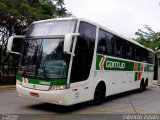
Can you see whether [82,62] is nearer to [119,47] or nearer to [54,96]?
[54,96]

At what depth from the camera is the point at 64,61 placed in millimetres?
10219

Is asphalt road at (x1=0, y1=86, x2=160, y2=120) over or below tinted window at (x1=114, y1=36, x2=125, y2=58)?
below

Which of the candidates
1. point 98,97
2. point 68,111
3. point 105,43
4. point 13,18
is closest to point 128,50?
point 105,43

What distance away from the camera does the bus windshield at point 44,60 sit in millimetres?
10219

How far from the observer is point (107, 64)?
43.9 ft

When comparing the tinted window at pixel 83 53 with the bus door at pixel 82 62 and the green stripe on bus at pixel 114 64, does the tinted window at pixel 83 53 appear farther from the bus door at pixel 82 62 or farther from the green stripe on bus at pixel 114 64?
the green stripe on bus at pixel 114 64

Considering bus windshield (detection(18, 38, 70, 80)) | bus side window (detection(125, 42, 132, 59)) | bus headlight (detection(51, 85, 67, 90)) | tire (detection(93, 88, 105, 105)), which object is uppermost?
bus side window (detection(125, 42, 132, 59))

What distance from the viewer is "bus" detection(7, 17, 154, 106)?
10180mm

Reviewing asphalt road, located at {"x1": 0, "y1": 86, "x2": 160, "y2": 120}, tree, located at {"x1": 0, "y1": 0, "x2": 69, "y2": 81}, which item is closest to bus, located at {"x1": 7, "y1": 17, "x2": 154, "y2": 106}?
asphalt road, located at {"x1": 0, "y1": 86, "x2": 160, "y2": 120}

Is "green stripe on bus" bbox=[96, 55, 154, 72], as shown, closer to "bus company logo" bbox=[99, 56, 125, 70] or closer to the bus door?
"bus company logo" bbox=[99, 56, 125, 70]

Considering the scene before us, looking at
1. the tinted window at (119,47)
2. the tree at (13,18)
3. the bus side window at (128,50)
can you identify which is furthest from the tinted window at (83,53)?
the tree at (13,18)

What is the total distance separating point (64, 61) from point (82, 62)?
100cm

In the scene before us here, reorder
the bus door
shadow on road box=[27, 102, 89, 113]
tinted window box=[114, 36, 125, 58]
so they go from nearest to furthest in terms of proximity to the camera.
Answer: the bus door, shadow on road box=[27, 102, 89, 113], tinted window box=[114, 36, 125, 58]

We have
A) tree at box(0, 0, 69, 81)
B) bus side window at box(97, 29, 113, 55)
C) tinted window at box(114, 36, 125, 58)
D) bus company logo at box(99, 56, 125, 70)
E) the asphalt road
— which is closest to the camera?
the asphalt road
